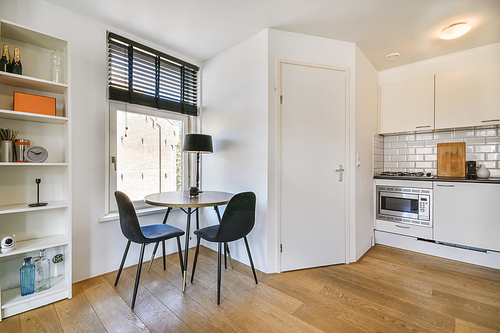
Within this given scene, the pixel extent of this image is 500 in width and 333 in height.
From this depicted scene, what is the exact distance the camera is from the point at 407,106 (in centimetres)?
306

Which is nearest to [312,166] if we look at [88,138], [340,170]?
[340,170]

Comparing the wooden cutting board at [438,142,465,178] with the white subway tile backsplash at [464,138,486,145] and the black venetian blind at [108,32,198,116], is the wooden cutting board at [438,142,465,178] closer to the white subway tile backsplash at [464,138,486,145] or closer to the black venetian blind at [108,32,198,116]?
the white subway tile backsplash at [464,138,486,145]

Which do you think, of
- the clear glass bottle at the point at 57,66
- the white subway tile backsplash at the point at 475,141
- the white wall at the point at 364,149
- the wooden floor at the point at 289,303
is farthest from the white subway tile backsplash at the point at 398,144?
the clear glass bottle at the point at 57,66

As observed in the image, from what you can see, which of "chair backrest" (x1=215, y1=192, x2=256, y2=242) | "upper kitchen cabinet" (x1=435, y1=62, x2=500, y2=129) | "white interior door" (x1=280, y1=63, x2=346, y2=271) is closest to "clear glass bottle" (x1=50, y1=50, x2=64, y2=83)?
"chair backrest" (x1=215, y1=192, x2=256, y2=242)

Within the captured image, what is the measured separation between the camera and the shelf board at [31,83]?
1567mm

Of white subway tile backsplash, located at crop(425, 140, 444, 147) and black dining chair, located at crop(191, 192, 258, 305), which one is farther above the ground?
white subway tile backsplash, located at crop(425, 140, 444, 147)

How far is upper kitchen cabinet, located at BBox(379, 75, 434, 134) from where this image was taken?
2908 millimetres

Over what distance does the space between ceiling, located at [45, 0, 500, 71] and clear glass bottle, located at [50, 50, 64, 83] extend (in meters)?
0.50

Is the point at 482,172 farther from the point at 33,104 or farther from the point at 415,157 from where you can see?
the point at 33,104

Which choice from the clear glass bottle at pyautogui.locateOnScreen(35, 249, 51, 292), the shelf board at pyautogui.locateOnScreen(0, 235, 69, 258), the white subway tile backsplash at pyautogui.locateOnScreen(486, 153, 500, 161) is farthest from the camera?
the white subway tile backsplash at pyautogui.locateOnScreen(486, 153, 500, 161)

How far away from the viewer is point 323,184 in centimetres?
243

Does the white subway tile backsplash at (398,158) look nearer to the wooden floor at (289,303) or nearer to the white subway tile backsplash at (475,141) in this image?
the white subway tile backsplash at (475,141)

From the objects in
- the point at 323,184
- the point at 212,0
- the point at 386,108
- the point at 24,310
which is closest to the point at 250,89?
the point at 212,0

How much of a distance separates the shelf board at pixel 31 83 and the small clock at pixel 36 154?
50 cm
